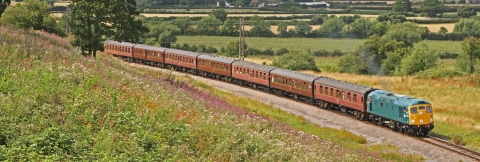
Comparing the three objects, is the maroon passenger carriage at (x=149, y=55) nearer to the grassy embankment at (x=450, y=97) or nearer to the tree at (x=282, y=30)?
the grassy embankment at (x=450, y=97)

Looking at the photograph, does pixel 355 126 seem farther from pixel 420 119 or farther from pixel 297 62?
pixel 297 62

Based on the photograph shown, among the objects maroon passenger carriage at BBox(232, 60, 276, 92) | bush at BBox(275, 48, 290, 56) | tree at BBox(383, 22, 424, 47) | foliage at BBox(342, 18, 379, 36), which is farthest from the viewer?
foliage at BBox(342, 18, 379, 36)

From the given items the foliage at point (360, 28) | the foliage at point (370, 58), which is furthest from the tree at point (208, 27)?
the foliage at point (370, 58)

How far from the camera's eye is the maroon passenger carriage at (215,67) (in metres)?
61.4

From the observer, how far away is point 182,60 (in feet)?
229

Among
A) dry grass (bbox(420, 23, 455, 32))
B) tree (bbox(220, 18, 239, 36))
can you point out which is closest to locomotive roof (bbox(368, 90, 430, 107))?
tree (bbox(220, 18, 239, 36))

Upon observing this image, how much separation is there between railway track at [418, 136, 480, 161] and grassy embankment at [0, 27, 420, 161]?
25.8 ft

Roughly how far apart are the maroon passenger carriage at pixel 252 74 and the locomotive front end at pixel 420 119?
1966 centimetres

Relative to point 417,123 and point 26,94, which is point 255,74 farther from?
point 26,94

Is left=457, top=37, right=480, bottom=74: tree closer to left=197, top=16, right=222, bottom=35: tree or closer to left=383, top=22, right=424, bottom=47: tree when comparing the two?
left=383, top=22, right=424, bottom=47: tree

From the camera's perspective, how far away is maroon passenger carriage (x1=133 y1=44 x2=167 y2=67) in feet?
242

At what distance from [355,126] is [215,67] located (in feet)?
87.4

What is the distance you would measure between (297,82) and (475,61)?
46.4 metres

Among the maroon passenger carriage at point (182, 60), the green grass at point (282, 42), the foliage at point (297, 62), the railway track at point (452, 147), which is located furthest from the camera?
the green grass at point (282, 42)
